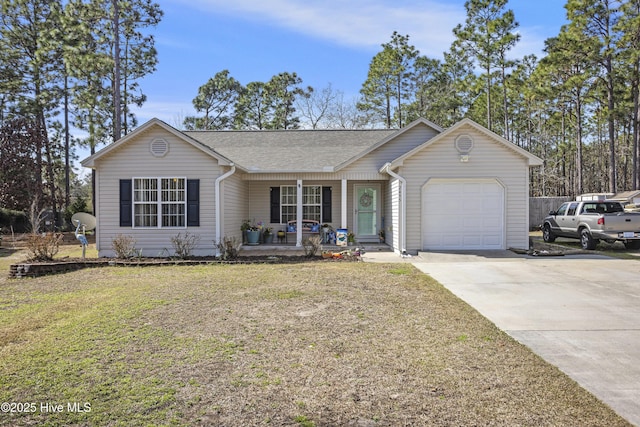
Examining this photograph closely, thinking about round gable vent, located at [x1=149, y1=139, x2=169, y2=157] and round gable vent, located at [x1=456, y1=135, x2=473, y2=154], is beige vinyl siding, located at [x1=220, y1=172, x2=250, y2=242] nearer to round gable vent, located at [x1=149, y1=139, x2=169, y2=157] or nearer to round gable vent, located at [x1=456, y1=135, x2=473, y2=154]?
round gable vent, located at [x1=149, y1=139, x2=169, y2=157]

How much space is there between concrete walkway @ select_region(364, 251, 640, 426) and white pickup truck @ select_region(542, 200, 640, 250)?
1905mm

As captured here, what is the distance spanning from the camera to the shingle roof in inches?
583

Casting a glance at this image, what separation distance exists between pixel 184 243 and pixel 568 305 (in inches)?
396

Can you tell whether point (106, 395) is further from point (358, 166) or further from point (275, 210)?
point (275, 210)

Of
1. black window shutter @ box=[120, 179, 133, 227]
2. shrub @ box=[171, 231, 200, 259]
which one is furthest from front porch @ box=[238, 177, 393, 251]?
black window shutter @ box=[120, 179, 133, 227]

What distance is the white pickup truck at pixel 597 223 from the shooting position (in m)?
13.1

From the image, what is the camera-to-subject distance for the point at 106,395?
3.59 meters

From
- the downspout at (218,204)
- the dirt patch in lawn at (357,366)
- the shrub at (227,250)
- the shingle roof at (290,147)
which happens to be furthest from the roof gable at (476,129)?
the dirt patch in lawn at (357,366)

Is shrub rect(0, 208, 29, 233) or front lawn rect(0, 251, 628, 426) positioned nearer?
front lawn rect(0, 251, 628, 426)

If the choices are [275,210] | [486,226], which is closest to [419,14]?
[486,226]

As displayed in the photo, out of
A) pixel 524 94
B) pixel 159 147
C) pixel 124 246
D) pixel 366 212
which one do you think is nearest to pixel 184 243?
pixel 124 246

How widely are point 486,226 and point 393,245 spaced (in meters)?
2.95

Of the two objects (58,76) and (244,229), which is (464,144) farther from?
(58,76)

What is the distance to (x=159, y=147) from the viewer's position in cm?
1262
